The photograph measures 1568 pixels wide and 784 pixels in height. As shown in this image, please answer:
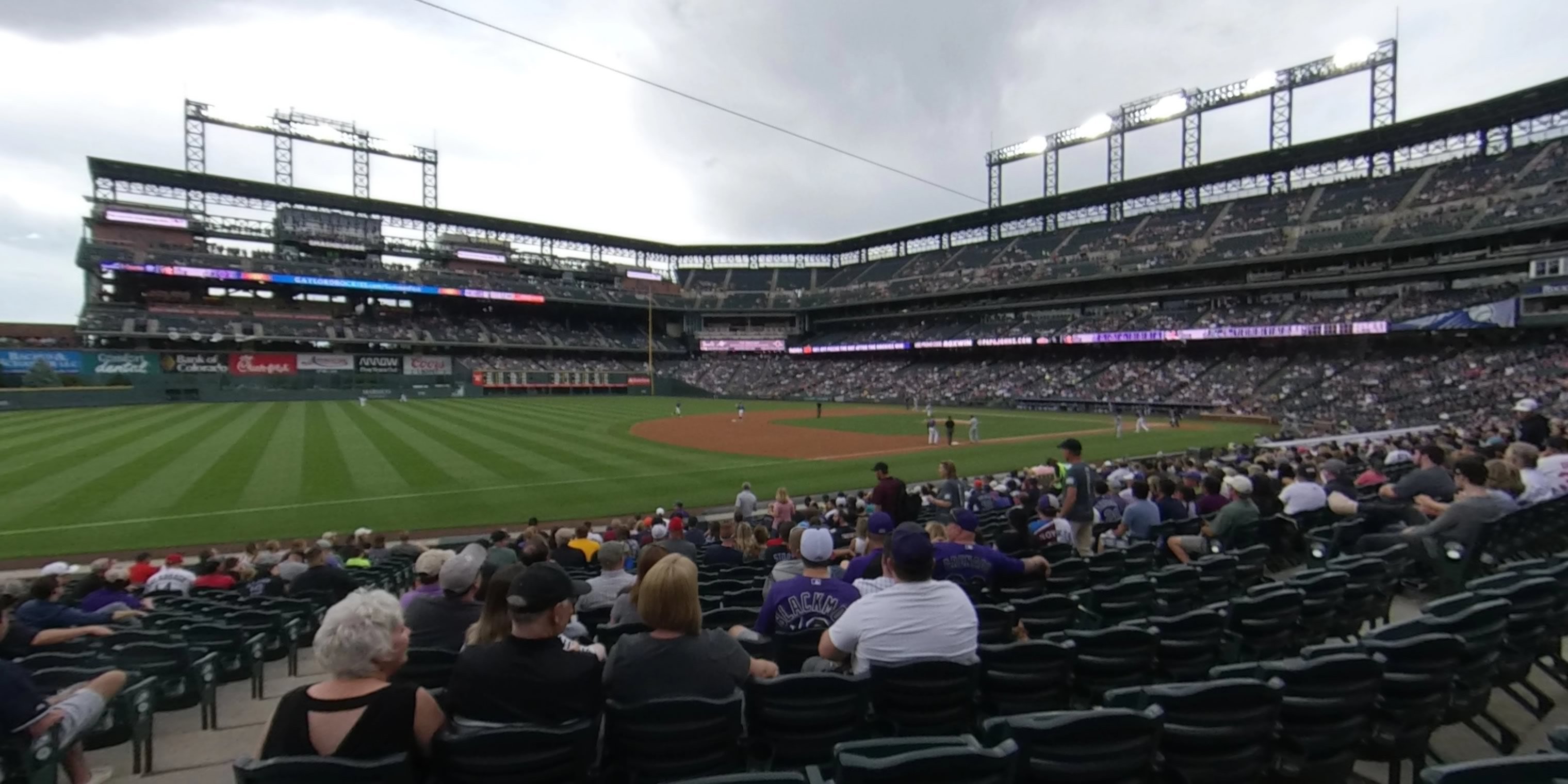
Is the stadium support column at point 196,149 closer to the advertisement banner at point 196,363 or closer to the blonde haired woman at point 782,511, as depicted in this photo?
the advertisement banner at point 196,363

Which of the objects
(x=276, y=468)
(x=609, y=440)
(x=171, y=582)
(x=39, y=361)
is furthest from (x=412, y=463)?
(x=39, y=361)

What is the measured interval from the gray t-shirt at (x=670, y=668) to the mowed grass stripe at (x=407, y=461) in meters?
20.9

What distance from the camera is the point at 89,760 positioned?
5098 millimetres

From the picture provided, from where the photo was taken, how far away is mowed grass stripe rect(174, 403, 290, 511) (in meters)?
19.5

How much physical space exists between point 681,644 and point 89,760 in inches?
189

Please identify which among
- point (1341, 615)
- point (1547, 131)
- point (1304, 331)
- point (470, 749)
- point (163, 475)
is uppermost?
point (1547, 131)

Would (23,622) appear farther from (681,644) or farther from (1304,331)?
(1304,331)

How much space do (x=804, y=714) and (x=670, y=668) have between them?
0.73 meters

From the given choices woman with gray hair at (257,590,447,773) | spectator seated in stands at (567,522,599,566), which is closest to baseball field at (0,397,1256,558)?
spectator seated in stands at (567,522,599,566)

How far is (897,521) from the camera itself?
34.0 ft

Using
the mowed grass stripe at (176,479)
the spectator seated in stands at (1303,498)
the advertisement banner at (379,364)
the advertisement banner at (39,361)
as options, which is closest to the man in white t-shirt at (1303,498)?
the spectator seated in stands at (1303,498)

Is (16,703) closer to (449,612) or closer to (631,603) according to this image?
(449,612)

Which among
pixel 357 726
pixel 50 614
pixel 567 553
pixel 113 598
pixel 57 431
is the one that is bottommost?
pixel 57 431

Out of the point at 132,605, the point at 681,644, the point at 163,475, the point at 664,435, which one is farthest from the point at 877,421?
the point at 681,644
